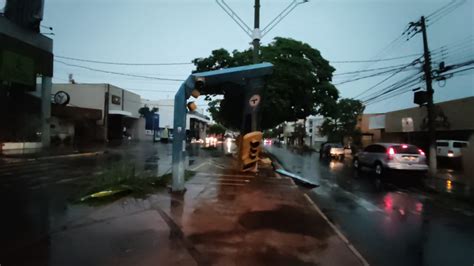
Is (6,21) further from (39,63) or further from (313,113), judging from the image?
(313,113)

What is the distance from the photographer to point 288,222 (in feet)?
28.1

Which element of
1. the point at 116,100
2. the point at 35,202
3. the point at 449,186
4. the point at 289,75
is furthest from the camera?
the point at 116,100

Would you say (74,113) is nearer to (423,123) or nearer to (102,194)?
(423,123)

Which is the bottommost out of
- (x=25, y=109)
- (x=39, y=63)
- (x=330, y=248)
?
(x=330, y=248)

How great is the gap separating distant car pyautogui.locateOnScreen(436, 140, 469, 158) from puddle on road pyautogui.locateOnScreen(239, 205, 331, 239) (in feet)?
75.1

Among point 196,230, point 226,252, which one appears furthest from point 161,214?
point 226,252

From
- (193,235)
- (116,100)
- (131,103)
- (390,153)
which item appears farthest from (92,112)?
(193,235)

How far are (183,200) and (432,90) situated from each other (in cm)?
1775

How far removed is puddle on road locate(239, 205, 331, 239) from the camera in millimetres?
7854

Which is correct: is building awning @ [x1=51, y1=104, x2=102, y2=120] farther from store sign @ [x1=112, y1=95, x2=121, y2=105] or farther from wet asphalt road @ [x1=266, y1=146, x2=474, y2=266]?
wet asphalt road @ [x1=266, y1=146, x2=474, y2=266]

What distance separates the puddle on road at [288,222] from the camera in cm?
785

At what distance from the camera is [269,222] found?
8461 mm

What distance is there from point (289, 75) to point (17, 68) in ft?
62.9

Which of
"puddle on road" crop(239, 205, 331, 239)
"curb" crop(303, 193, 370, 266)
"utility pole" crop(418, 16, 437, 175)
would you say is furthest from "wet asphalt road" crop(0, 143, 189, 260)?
"utility pole" crop(418, 16, 437, 175)
